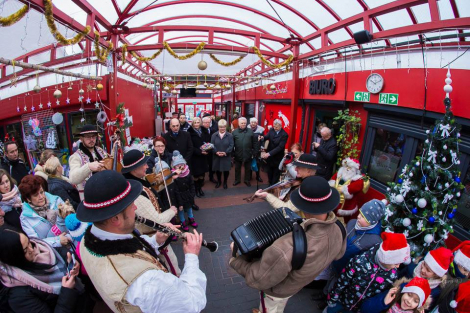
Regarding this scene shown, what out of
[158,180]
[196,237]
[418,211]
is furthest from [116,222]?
[418,211]

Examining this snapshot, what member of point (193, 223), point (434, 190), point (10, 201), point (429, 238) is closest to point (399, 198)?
point (434, 190)

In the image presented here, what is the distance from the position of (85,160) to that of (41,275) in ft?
6.70

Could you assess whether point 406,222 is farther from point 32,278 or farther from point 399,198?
point 32,278

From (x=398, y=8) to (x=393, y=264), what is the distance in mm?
4131

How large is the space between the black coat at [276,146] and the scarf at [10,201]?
4.98m

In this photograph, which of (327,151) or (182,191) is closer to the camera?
(182,191)

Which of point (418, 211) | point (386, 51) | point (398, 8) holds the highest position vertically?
point (398, 8)

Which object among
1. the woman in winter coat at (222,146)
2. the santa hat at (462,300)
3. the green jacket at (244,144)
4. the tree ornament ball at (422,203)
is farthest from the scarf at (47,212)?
the green jacket at (244,144)

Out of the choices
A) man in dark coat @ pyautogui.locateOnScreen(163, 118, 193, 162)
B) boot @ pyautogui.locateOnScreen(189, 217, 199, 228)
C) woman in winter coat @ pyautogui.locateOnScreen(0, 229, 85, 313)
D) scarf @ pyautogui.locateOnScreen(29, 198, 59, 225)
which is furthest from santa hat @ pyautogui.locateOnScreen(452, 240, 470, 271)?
man in dark coat @ pyautogui.locateOnScreen(163, 118, 193, 162)

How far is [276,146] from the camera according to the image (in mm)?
6172

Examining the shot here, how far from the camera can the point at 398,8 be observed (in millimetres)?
3764

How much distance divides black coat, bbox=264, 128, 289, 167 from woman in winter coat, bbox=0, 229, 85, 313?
5.00m

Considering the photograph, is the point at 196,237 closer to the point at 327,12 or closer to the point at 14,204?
the point at 14,204

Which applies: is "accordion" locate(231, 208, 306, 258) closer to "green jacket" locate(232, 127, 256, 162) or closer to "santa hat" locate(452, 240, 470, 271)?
"santa hat" locate(452, 240, 470, 271)
